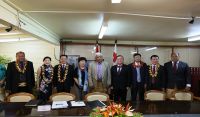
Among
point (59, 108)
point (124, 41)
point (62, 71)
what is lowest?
point (59, 108)

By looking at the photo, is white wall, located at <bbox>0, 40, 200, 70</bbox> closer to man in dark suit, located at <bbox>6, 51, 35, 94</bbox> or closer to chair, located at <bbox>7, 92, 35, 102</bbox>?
man in dark suit, located at <bbox>6, 51, 35, 94</bbox>

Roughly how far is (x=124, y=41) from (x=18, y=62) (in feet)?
16.3

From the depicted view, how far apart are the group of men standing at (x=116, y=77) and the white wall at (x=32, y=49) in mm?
3112

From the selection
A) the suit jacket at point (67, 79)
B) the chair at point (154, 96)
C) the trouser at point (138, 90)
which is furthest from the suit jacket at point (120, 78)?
the chair at point (154, 96)

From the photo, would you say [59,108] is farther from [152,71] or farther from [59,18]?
[152,71]

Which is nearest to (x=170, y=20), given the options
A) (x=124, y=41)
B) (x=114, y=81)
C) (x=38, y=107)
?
(x=114, y=81)

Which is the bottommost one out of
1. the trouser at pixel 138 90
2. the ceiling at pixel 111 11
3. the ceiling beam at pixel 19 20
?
the trouser at pixel 138 90

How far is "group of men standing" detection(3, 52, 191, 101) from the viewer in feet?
19.5

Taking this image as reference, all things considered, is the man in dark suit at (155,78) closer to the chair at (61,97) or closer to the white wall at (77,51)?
the chair at (61,97)

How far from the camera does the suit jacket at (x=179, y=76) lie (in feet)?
20.7

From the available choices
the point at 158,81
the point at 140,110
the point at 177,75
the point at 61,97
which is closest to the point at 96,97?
the point at 61,97

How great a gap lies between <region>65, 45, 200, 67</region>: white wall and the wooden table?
18.1 feet

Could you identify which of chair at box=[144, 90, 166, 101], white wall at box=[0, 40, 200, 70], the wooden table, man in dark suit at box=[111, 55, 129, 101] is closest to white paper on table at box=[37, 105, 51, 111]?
the wooden table

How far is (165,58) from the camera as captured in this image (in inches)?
378
